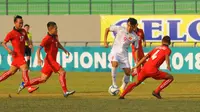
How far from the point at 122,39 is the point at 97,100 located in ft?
8.08

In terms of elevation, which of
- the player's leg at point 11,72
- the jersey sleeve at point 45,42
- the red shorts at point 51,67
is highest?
the jersey sleeve at point 45,42

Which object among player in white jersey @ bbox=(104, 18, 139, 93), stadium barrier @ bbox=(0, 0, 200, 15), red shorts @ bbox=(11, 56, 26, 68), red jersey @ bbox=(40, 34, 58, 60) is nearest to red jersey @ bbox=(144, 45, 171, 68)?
player in white jersey @ bbox=(104, 18, 139, 93)

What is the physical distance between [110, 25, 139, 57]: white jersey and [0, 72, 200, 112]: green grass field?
124cm

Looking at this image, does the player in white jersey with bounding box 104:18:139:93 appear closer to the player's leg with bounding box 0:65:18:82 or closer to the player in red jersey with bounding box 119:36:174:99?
the player in red jersey with bounding box 119:36:174:99

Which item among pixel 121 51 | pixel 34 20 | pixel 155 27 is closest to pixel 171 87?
pixel 121 51

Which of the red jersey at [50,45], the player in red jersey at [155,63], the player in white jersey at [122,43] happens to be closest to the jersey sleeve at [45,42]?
the red jersey at [50,45]

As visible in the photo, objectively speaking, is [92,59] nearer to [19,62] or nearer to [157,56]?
[19,62]

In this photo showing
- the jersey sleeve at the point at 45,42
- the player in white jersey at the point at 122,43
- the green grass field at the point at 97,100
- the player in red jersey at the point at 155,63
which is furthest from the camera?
the player in white jersey at the point at 122,43

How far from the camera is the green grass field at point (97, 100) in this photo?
15.4 m

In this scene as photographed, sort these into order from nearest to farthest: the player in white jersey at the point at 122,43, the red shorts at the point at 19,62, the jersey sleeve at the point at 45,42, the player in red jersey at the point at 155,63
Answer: the player in red jersey at the point at 155,63 → the jersey sleeve at the point at 45,42 → the player in white jersey at the point at 122,43 → the red shorts at the point at 19,62

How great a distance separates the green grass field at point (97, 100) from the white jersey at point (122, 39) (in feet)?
4.06

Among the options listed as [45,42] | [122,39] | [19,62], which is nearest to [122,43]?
[122,39]

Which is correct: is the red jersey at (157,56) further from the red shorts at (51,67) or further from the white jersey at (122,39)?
the red shorts at (51,67)

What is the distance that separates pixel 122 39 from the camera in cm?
1969
